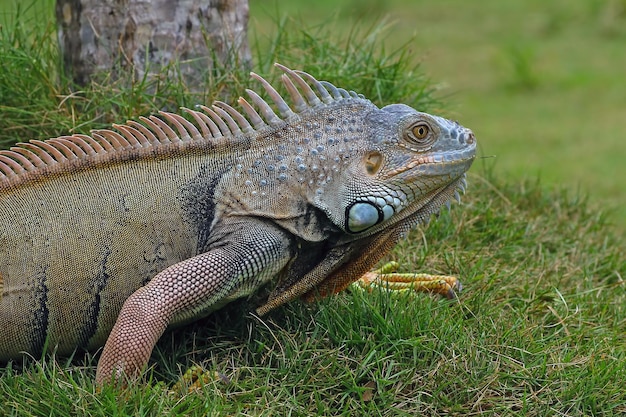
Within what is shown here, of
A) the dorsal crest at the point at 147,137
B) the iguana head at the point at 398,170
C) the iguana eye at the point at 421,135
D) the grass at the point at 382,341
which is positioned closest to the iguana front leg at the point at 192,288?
the grass at the point at 382,341

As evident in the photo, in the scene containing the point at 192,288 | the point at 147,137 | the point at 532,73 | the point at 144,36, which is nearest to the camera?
the point at 192,288

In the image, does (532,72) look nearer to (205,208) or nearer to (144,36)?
(144,36)

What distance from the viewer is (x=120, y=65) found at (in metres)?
5.62

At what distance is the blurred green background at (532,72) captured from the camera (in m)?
10.5

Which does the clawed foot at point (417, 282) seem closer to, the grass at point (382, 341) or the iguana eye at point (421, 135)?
the grass at point (382, 341)

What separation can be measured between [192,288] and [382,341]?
889mm

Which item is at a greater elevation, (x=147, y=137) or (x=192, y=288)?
(x=147, y=137)

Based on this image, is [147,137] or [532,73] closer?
[147,137]

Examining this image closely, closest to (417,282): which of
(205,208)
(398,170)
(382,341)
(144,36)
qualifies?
(382,341)

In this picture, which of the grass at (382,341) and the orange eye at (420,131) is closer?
the grass at (382,341)

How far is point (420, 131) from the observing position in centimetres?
421

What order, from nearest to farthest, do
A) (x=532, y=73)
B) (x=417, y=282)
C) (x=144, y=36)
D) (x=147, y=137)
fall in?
1. (x=147, y=137)
2. (x=417, y=282)
3. (x=144, y=36)
4. (x=532, y=73)

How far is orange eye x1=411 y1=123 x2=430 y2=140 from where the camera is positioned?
420cm

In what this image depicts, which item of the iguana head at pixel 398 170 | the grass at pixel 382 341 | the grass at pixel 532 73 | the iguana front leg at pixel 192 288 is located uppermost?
the iguana head at pixel 398 170
